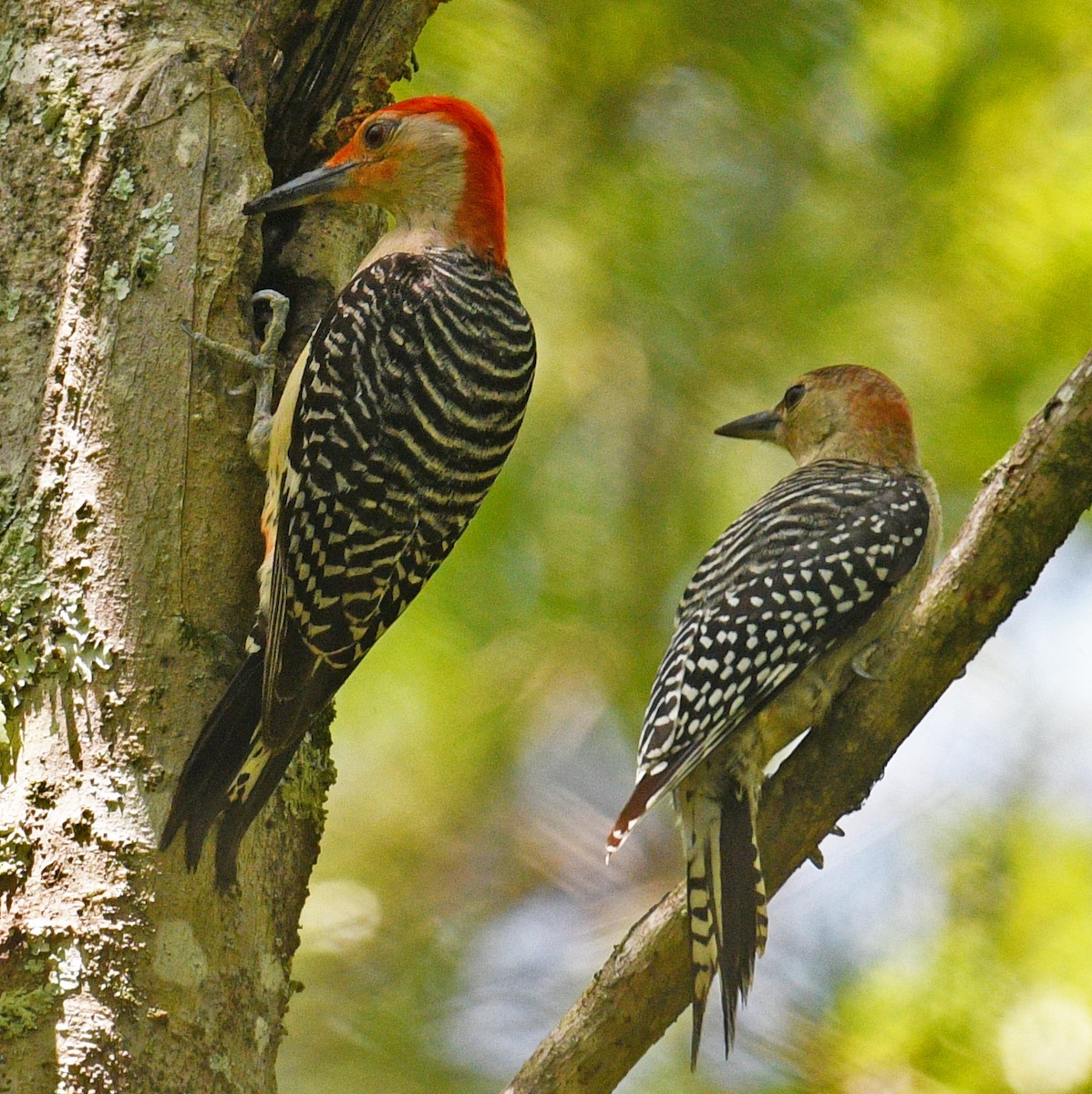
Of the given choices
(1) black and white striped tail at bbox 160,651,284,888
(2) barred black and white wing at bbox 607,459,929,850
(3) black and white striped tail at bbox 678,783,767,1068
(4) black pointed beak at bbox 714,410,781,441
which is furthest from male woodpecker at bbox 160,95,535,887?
(4) black pointed beak at bbox 714,410,781,441

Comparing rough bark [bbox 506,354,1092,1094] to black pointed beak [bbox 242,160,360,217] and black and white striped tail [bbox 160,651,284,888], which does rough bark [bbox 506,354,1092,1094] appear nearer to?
black and white striped tail [bbox 160,651,284,888]

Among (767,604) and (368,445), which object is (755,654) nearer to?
(767,604)

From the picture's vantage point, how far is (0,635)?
2469 millimetres

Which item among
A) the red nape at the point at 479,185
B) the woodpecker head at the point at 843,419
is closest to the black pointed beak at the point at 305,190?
the red nape at the point at 479,185

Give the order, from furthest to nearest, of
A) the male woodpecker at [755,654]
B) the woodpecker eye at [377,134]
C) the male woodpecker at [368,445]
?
1. the woodpecker eye at [377,134]
2. the male woodpecker at [755,654]
3. the male woodpecker at [368,445]

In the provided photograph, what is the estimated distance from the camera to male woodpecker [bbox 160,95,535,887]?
2.58 meters

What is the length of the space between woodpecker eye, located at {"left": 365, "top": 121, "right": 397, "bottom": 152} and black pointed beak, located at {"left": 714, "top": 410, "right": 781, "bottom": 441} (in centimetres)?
141

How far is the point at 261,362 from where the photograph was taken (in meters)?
2.88

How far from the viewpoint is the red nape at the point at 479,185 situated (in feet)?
11.5

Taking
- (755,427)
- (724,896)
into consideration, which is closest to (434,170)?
(755,427)

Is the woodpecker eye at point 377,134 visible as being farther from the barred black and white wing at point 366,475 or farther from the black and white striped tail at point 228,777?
the black and white striped tail at point 228,777

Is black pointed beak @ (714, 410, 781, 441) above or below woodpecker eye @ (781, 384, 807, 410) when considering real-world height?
below

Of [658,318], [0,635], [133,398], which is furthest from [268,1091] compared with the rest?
[658,318]

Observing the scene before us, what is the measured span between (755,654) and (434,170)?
1.47 meters
